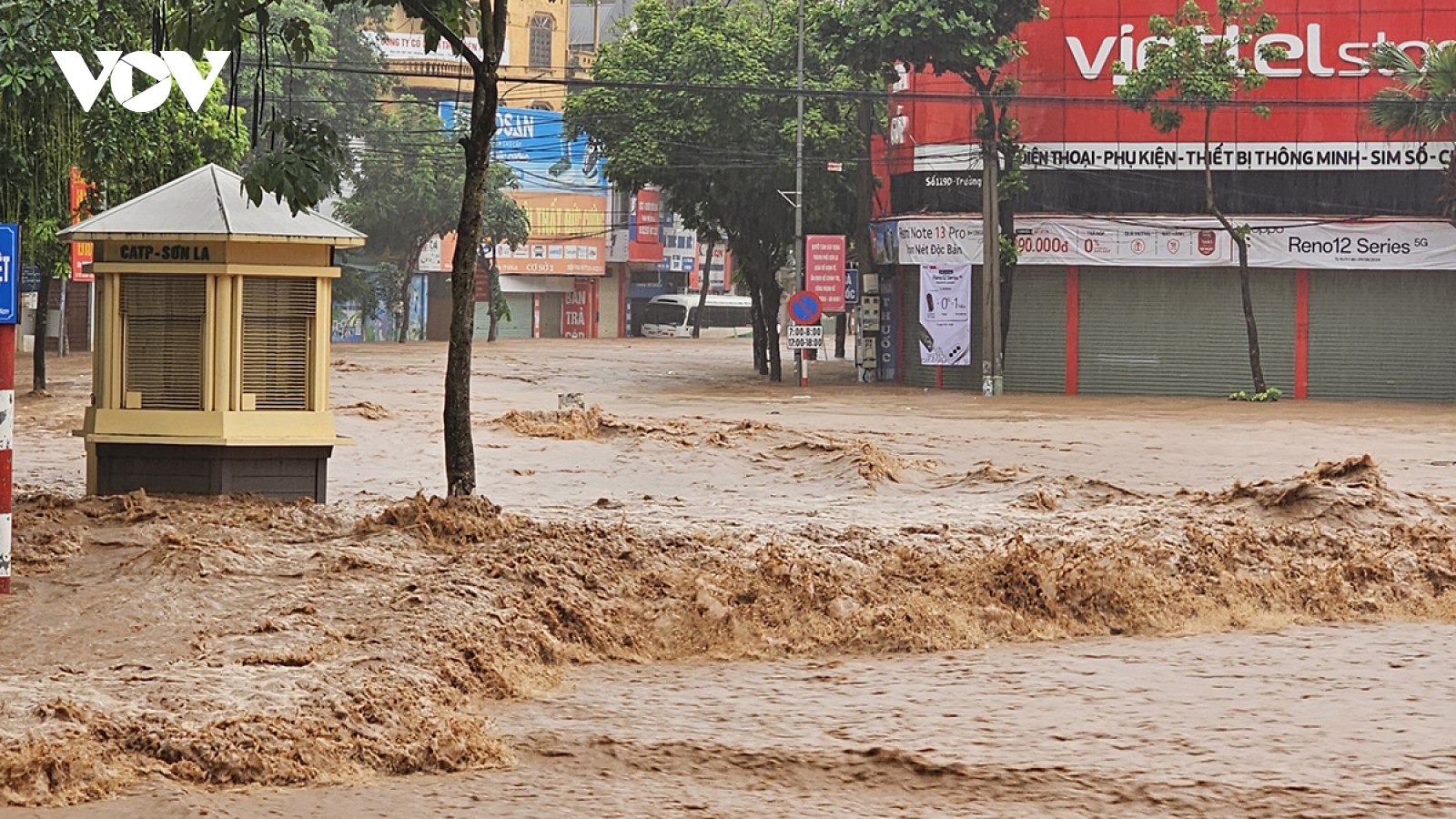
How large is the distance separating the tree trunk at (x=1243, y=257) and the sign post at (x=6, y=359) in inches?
1079

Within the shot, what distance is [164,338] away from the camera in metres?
13.1

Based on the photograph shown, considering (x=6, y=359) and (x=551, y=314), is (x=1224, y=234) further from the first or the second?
(x=551, y=314)

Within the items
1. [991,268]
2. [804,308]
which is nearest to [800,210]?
[804,308]

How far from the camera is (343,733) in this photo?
7.20 meters

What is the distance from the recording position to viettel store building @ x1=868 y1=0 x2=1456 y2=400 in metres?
34.5

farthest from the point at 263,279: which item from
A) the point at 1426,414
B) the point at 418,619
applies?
the point at 1426,414

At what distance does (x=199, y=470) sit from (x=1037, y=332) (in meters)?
25.6

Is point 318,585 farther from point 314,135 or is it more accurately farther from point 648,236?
point 648,236

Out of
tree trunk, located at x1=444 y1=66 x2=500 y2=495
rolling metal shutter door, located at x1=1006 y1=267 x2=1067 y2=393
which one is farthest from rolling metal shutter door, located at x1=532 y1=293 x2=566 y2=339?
tree trunk, located at x1=444 y1=66 x2=500 y2=495

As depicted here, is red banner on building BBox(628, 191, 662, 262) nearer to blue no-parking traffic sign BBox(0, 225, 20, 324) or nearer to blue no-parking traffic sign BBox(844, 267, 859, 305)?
blue no-parking traffic sign BBox(844, 267, 859, 305)

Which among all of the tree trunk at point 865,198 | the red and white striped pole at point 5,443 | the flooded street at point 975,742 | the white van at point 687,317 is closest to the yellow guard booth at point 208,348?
the red and white striped pole at point 5,443

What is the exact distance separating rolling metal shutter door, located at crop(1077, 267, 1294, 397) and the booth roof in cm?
2484

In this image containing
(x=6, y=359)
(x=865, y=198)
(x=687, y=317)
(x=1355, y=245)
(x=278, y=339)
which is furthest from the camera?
(x=687, y=317)

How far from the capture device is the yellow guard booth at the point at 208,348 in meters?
12.9
